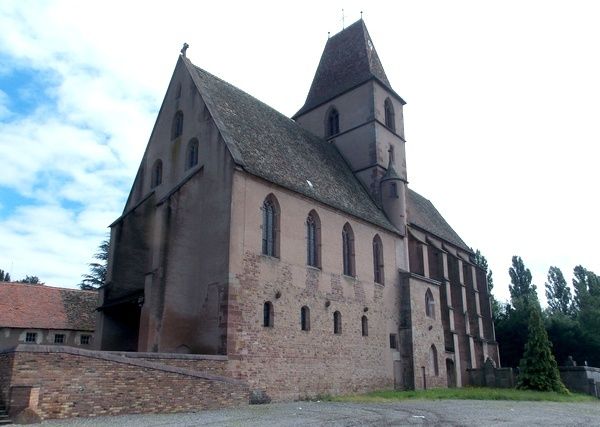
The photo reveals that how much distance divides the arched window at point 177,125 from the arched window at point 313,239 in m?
8.07

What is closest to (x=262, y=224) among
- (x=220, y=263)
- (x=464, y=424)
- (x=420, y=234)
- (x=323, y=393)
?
(x=220, y=263)

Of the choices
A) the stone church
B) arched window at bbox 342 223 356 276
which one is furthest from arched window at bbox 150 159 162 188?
arched window at bbox 342 223 356 276

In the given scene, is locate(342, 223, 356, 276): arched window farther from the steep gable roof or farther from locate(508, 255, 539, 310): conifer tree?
locate(508, 255, 539, 310): conifer tree

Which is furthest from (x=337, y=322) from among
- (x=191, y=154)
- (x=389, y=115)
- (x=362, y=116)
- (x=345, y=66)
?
(x=345, y=66)

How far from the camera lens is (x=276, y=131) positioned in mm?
29281

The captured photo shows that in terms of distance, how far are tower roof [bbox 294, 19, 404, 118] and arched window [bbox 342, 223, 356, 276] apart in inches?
514

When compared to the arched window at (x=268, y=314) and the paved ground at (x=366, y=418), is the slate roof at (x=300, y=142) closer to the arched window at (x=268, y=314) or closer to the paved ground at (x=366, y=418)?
the arched window at (x=268, y=314)

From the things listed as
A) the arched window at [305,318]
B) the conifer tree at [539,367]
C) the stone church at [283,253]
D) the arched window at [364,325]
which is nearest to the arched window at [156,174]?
the stone church at [283,253]

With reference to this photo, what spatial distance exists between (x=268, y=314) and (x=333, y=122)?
1934 centimetres

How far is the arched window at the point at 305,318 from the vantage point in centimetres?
2355

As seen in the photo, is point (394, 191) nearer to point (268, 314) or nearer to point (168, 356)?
point (268, 314)

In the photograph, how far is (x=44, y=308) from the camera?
3447 cm

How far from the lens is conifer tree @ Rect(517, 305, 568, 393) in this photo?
28.9 meters

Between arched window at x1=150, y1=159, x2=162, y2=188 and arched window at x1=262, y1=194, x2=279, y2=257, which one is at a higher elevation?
arched window at x1=150, y1=159, x2=162, y2=188
